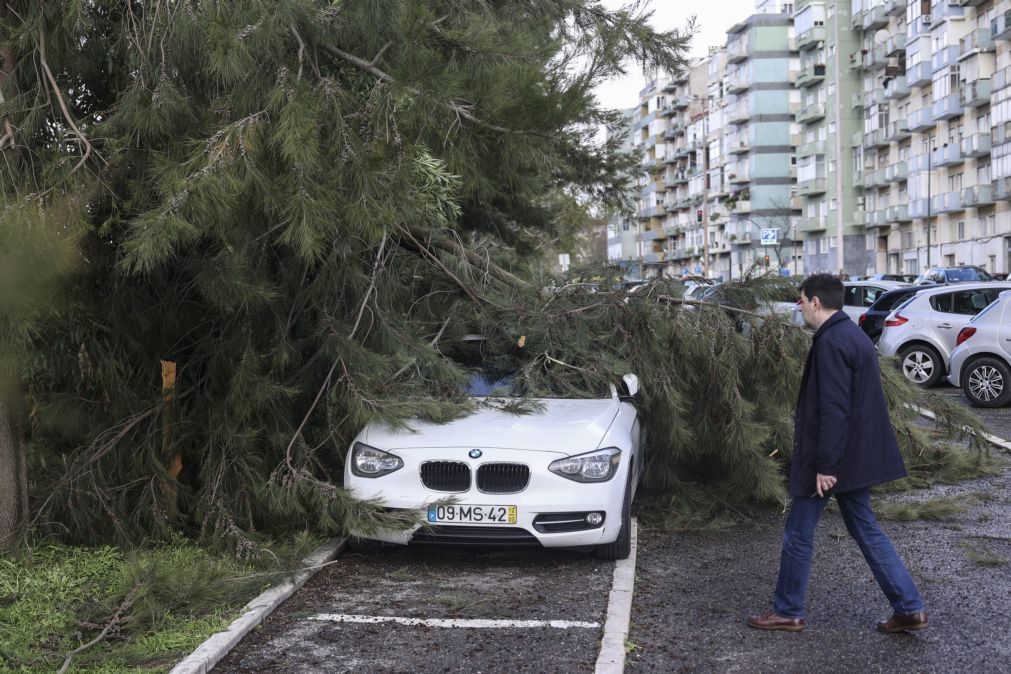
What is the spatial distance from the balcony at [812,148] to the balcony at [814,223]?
4.95m

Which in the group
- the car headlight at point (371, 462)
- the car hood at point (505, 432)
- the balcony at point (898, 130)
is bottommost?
the car headlight at point (371, 462)

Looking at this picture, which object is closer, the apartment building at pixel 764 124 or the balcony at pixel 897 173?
the balcony at pixel 897 173

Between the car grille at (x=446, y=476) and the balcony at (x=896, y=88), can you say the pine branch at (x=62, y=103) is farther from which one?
the balcony at (x=896, y=88)

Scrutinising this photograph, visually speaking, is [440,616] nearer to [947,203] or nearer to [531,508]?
[531,508]

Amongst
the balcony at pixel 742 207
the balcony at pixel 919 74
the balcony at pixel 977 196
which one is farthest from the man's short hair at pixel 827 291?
the balcony at pixel 742 207

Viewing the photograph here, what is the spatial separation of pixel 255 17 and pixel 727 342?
14.1 ft

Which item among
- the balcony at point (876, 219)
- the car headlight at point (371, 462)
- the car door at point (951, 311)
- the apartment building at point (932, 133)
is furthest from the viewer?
the balcony at point (876, 219)

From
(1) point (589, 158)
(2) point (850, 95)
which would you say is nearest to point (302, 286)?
(1) point (589, 158)

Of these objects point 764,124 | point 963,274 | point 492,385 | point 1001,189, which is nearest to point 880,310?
point 492,385

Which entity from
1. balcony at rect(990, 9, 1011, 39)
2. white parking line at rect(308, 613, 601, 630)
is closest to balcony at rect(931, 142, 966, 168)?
balcony at rect(990, 9, 1011, 39)

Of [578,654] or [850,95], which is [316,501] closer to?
[578,654]

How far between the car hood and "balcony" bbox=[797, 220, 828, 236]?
88.7 metres

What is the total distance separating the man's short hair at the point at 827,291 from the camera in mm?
5930

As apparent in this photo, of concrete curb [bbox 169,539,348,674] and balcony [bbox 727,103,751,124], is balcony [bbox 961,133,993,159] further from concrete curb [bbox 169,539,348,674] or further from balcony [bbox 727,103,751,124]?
concrete curb [bbox 169,539,348,674]
